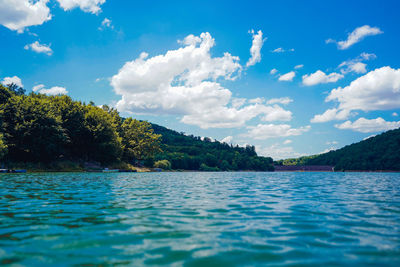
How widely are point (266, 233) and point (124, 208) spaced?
22.1ft

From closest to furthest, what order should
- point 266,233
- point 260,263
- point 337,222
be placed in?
1. point 260,263
2. point 266,233
3. point 337,222

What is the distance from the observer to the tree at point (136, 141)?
106406 mm

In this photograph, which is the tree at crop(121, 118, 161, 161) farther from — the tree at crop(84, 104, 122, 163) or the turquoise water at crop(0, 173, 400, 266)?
the turquoise water at crop(0, 173, 400, 266)

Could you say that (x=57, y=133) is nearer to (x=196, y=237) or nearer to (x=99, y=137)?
(x=99, y=137)

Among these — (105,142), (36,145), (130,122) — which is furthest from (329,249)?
(130,122)

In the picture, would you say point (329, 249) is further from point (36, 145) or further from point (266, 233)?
point (36, 145)

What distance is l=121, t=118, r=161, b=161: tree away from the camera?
10641 cm

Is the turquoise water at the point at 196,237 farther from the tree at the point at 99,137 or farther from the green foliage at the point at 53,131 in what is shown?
the tree at the point at 99,137

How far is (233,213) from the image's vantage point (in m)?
11.1

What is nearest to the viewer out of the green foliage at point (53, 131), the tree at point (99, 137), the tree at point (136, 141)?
the green foliage at point (53, 131)

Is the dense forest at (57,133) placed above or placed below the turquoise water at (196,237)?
above

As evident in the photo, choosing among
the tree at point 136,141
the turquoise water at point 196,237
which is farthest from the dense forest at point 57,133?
the turquoise water at point 196,237

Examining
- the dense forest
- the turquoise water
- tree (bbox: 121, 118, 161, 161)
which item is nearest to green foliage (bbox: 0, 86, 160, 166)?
the dense forest

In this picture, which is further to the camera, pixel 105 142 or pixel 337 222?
pixel 105 142
